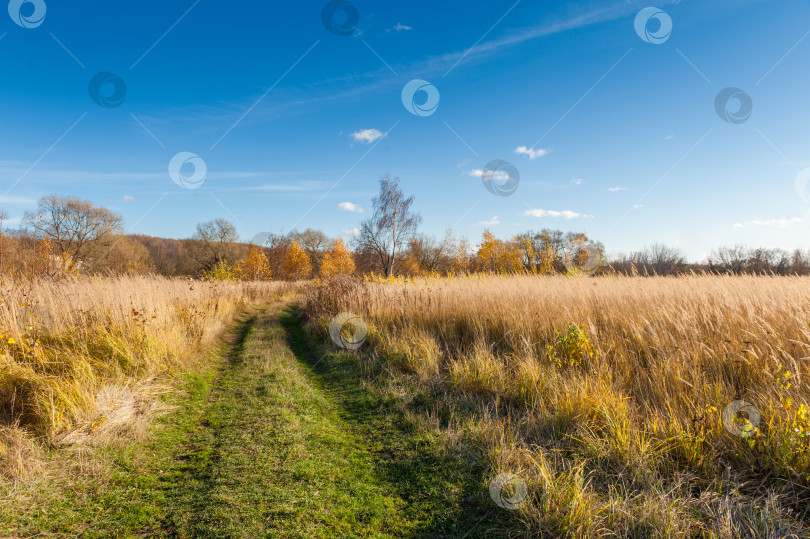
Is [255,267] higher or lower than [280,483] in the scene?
higher

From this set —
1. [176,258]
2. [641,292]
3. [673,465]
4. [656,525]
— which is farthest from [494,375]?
[176,258]

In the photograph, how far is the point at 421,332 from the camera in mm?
7832

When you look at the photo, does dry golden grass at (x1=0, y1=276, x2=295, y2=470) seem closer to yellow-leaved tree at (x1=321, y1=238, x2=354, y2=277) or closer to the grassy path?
the grassy path

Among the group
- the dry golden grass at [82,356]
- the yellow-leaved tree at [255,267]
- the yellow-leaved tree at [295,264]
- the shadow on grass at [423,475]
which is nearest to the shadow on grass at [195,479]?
the dry golden grass at [82,356]

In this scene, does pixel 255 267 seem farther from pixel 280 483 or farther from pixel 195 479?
pixel 280 483

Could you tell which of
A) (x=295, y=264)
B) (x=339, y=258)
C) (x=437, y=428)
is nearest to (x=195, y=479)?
(x=437, y=428)

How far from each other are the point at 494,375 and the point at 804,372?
3.27 metres

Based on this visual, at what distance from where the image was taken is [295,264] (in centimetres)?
4319

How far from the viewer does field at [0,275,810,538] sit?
2654 mm

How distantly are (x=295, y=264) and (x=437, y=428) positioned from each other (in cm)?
4175

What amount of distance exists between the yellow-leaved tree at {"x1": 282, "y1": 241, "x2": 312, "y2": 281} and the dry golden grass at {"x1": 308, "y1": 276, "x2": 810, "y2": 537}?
1511 inches

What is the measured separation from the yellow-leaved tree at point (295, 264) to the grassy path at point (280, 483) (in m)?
38.9

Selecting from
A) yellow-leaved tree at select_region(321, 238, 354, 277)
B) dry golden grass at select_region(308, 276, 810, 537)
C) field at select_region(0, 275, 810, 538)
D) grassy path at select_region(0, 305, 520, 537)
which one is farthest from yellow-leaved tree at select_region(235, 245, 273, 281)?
dry golden grass at select_region(308, 276, 810, 537)

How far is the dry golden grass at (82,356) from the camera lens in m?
4.03
